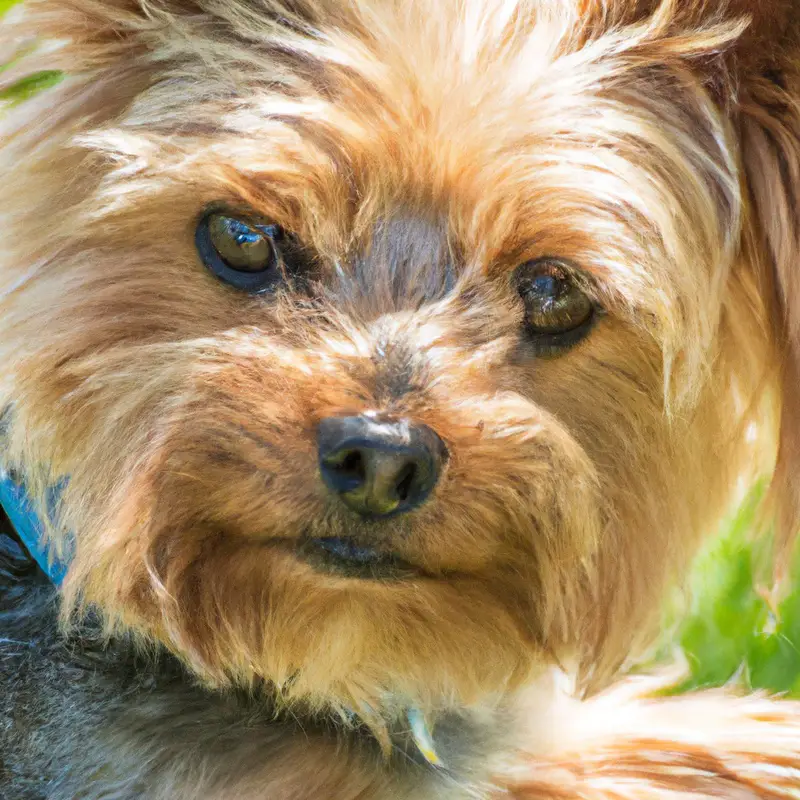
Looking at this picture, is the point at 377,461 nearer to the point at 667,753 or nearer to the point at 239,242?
the point at 239,242

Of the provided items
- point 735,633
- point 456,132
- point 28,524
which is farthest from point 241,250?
point 735,633

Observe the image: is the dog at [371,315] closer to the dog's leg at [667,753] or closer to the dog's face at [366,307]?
the dog's face at [366,307]

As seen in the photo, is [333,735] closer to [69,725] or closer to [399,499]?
[69,725]

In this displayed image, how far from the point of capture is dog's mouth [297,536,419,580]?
7.67 ft

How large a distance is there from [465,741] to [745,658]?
141 cm

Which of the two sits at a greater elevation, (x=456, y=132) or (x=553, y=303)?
(x=456, y=132)

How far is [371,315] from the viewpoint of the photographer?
2510 mm

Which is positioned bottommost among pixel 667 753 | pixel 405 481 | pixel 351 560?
pixel 667 753

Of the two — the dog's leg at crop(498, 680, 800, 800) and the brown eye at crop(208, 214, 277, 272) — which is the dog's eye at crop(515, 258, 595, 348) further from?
the dog's leg at crop(498, 680, 800, 800)

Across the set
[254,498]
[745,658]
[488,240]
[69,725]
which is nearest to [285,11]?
[488,240]

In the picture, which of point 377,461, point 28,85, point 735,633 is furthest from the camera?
point 735,633

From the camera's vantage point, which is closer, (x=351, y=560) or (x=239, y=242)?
(x=351, y=560)

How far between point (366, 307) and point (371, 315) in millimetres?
26

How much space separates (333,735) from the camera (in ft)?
9.63
